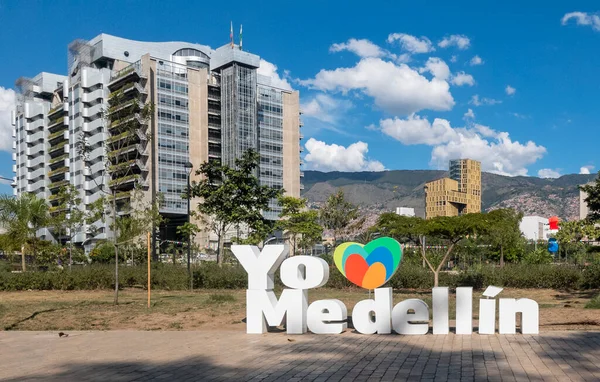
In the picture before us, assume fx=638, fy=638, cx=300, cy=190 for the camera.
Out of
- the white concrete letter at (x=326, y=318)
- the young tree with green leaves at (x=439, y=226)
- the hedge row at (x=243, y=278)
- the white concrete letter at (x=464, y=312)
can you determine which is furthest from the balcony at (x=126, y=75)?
the white concrete letter at (x=464, y=312)

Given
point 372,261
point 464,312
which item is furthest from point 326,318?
point 372,261

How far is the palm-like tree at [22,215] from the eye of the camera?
140 ft

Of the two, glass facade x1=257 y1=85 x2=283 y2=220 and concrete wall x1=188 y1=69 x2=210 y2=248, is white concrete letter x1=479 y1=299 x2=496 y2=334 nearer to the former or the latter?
concrete wall x1=188 y1=69 x2=210 y2=248

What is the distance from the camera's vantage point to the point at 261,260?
13352 mm

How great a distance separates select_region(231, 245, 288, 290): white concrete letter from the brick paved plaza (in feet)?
3.68

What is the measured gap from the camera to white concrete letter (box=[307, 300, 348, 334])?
12.9 meters

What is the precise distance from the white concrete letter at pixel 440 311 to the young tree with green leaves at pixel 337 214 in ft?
153

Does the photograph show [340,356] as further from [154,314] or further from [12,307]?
[12,307]

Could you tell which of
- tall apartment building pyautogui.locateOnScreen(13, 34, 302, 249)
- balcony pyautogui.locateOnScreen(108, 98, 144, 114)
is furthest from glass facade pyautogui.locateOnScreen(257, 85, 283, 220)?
balcony pyautogui.locateOnScreen(108, 98, 144, 114)

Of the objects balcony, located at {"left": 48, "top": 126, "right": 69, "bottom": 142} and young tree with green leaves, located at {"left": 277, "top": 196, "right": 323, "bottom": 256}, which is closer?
young tree with green leaves, located at {"left": 277, "top": 196, "right": 323, "bottom": 256}

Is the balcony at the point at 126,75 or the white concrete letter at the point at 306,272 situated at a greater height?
the balcony at the point at 126,75

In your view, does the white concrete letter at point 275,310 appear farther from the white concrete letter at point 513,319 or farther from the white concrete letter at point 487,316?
the white concrete letter at point 513,319

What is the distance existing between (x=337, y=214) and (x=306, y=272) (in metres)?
46.5

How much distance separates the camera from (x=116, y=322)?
16.0 m
